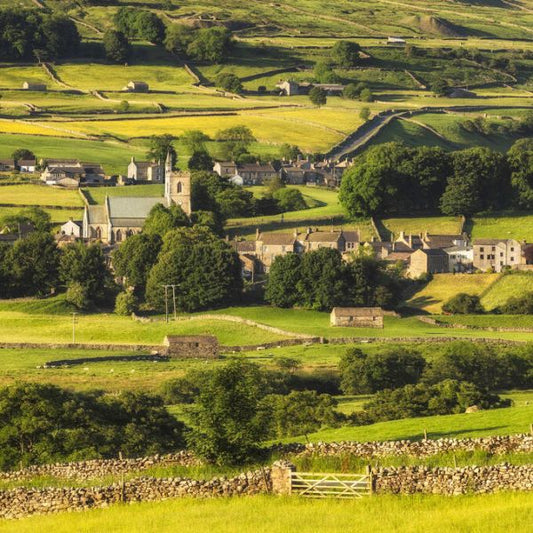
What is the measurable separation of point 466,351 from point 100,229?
197 ft

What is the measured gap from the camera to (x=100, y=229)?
462ft

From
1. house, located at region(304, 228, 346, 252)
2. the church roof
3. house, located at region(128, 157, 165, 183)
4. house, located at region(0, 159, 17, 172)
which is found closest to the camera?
house, located at region(304, 228, 346, 252)

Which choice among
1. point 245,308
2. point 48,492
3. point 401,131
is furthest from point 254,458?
point 401,131

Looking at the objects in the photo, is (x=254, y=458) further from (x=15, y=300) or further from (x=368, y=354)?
(x=15, y=300)

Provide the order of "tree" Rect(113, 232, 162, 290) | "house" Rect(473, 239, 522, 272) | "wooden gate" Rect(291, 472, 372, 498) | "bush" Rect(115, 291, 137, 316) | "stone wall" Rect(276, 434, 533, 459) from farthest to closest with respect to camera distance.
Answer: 1. "house" Rect(473, 239, 522, 272)
2. "tree" Rect(113, 232, 162, 290)
3. "bush" Rect(115, 291, 137, 316)
4. "stone wall" Rect(276, 434, 533, 459)
5. "wooden gate" Rect(291, 472, 372, 498)

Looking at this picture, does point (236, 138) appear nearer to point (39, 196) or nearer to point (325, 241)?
point (39, 196)

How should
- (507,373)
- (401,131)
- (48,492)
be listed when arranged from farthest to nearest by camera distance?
(401,131) < (507,373) < (48,492)

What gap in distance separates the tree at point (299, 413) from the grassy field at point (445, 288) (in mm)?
48222

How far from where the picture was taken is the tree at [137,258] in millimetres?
121438

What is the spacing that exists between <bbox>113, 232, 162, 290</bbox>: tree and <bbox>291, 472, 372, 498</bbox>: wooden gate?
288 ft

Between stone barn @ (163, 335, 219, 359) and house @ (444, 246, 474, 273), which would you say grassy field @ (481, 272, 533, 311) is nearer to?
house @ (444, 246, 474, 273)

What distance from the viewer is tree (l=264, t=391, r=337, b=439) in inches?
2320

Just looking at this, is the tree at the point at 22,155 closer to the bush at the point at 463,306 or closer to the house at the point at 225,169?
the house at the point at 225,169

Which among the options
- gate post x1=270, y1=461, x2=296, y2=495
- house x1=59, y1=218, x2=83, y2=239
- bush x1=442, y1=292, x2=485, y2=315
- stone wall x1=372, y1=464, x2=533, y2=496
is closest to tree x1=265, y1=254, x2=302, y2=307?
bush x1=442, y1=292, x2=485, y2=315
